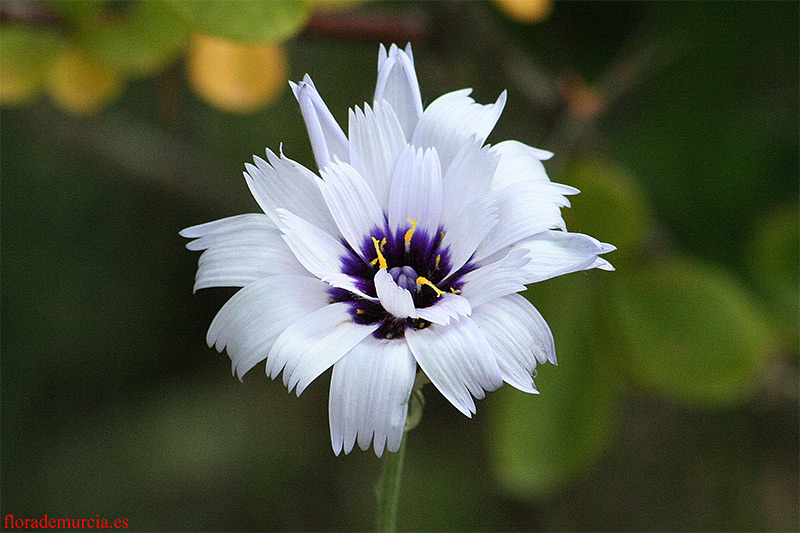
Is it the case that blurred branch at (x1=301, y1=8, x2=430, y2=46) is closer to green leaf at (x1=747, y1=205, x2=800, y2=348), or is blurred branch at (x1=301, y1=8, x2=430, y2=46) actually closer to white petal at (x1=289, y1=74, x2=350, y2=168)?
white petal at (x1=289, y1=74, x2=350, y2=168)

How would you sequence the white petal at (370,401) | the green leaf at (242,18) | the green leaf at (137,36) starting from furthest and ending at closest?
1. the green leaf at (137,36)
2. the green leaf at (242,18)
3. the white petal at (370,401)

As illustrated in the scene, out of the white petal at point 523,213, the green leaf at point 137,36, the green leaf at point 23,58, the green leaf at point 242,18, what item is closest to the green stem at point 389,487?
the white petal at point 523,213

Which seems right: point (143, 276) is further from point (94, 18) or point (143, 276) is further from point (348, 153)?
point (348, 153)

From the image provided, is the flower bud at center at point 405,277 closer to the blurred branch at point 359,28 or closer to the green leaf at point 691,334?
the blurred branch at point 359,28

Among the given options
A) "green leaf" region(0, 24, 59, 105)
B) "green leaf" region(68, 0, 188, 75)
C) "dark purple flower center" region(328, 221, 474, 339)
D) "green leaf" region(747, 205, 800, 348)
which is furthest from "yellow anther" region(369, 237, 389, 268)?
"green leaf" region(747, 205, 800, 348)

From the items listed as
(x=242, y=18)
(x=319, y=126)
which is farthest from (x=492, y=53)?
(x=319, y=126)

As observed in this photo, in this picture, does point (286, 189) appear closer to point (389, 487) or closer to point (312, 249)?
point (312, 249)

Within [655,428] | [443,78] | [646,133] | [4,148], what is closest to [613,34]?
[646,133]
